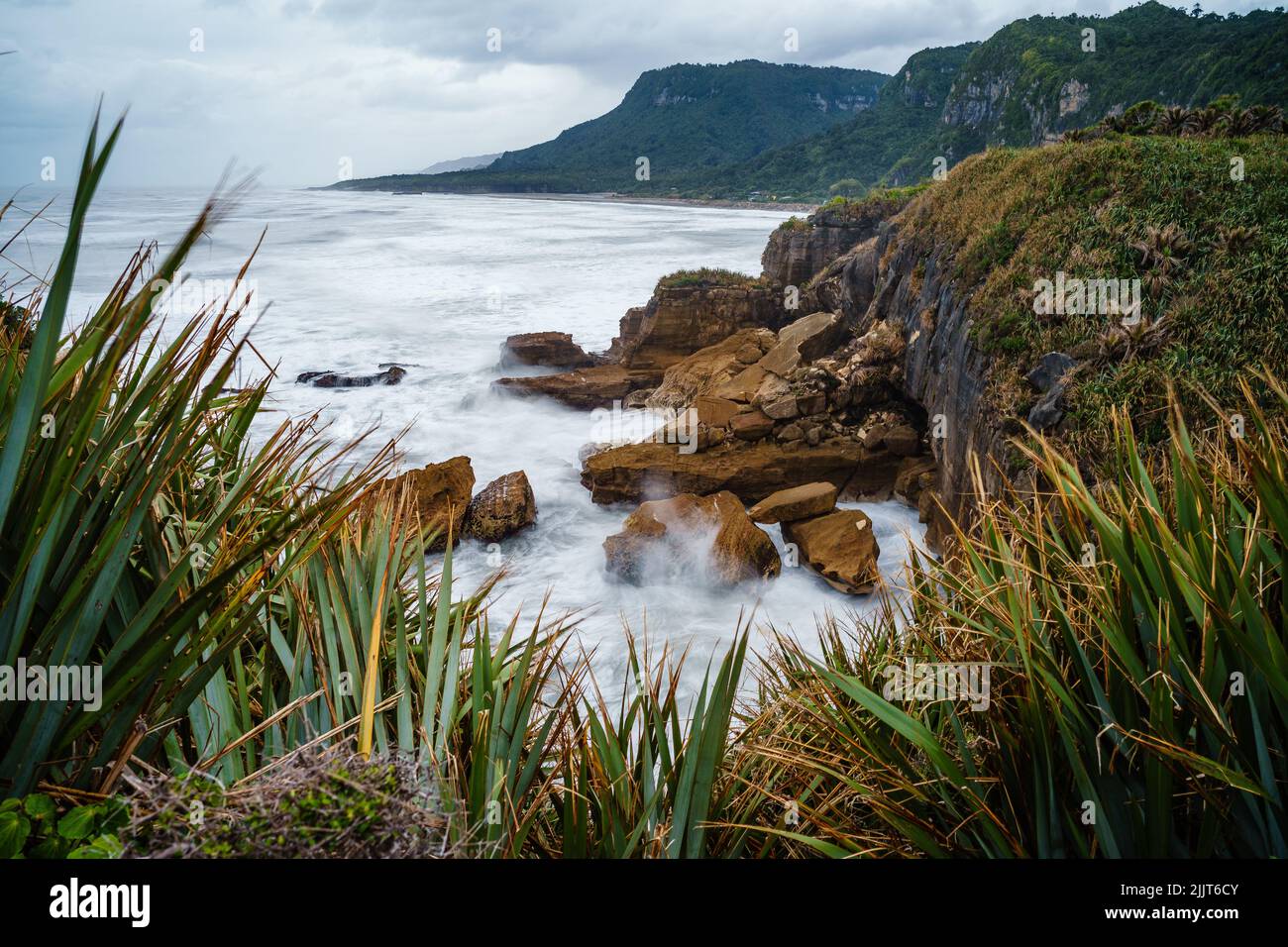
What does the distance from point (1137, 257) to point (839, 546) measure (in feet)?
18.6

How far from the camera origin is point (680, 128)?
148 meters

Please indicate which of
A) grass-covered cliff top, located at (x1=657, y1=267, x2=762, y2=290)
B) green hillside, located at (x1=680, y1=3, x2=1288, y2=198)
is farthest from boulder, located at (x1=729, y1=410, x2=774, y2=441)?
→ green hillside, located at (x1=680, y1=3, x2=1288, y2=198)

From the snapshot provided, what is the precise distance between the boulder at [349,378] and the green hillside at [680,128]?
328 ft

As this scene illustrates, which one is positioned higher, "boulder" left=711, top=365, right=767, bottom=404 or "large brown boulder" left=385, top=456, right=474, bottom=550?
"boulder" left=711, top=365, right=767, bottom=404

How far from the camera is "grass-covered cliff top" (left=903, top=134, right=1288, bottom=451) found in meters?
7.97

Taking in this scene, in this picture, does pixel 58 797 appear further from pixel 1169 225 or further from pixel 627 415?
pixel 627 415

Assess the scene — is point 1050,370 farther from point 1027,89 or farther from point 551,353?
point 1027,89

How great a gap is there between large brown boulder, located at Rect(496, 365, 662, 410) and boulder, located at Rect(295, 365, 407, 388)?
410 cm

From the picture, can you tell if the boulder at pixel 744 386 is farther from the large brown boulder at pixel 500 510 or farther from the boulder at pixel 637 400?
the large brown boulder at pixel 500 510

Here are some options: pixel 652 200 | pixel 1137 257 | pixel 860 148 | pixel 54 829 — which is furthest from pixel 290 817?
pixel 652 200

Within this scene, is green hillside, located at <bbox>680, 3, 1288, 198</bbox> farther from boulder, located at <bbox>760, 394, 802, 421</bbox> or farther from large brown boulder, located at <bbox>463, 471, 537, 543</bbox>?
large brown boulder, located at <bbox>463, 471, 537, 543</bbox>

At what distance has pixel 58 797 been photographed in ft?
5.12

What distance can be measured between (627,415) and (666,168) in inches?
4776

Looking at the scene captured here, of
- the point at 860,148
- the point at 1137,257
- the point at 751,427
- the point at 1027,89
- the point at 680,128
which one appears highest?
the point at 680,128
